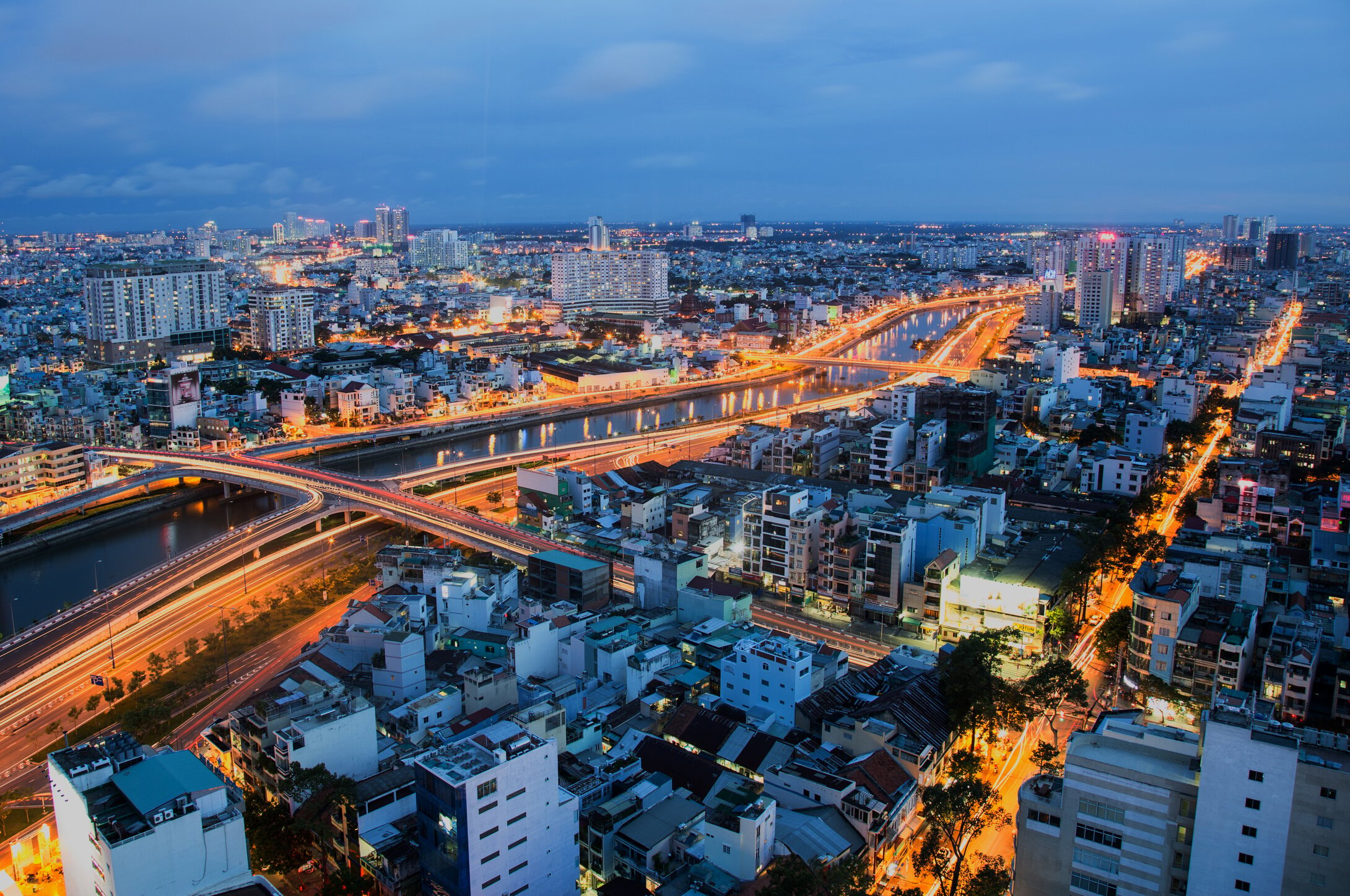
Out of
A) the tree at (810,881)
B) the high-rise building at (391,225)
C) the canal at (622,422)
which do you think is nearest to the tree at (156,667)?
the tree at (810,881)

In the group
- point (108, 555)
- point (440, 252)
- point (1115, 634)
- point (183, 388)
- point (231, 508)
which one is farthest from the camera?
point (440, 252)

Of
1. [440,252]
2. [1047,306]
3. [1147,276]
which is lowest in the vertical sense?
[1047,306]

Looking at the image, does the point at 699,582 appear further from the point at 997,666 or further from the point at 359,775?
the point at 359,775

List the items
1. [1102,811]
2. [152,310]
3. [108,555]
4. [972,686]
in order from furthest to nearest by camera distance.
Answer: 1. [152,310]
2. [108,555]
3. [972,686]
4. [1102,811]

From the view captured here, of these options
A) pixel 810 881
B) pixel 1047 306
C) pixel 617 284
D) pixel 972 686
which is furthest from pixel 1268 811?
A: pixel 617 284

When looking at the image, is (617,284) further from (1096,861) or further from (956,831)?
(1096,861)

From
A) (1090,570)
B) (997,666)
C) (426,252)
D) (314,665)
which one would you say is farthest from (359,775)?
(426,252)
